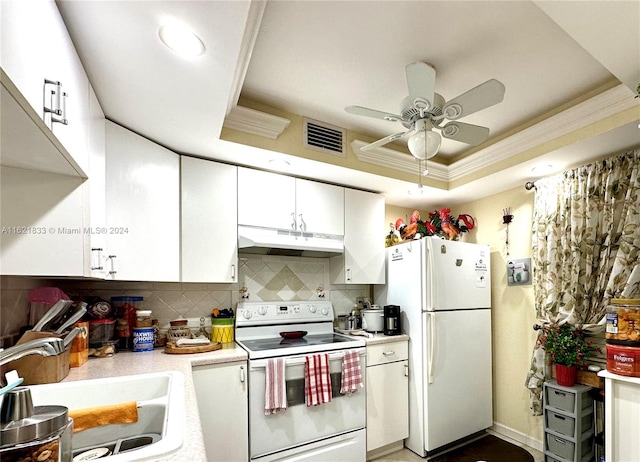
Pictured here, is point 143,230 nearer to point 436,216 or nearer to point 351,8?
point 351,8

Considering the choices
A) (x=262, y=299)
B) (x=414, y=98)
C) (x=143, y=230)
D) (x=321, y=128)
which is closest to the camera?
(x=414, y=98)

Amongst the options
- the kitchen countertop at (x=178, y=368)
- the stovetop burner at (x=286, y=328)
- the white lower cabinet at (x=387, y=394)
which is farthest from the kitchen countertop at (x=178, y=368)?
the white lower cabinet at (x=387, y=394)

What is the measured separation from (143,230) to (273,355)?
112cm

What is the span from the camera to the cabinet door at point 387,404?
2.62m

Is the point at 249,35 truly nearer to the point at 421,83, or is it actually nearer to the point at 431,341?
the point at 421,83

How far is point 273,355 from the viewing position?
2246 mm

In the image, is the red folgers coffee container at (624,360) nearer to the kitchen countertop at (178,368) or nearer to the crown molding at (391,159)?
the crown molding at (391,159)

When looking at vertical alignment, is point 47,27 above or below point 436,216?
above

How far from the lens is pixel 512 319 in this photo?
120 inches

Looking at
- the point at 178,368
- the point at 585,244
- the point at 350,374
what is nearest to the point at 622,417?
the point at 585,244

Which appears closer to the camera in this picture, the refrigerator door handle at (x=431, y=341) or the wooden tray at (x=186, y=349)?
the wooden tray at (x=186, y=349)

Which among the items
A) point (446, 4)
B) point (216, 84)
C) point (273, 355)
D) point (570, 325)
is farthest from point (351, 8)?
point (570, 325)

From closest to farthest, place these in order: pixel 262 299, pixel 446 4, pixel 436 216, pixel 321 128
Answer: pixel 446 4, pixel 321 128, pixel 262 299, pixel 436 216

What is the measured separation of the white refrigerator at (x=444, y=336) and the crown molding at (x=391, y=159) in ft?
2.04
